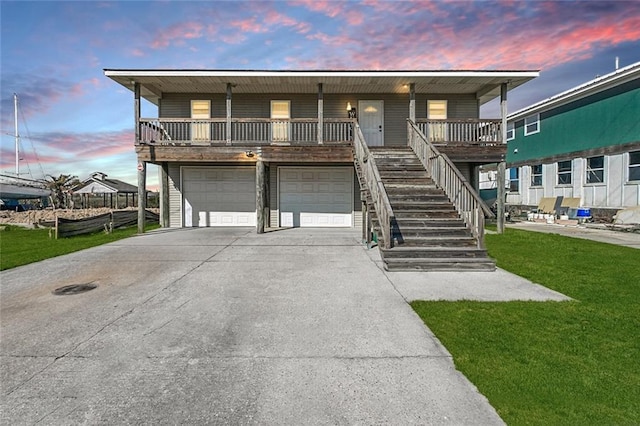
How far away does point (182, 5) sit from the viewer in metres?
12.2

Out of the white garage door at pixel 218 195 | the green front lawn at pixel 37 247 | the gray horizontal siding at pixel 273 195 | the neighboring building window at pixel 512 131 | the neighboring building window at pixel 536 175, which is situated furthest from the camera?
the neighboring building window at pixel 512 131

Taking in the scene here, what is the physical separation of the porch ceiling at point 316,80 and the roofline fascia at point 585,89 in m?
6.25

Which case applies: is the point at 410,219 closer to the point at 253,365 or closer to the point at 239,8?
the point at 253,365

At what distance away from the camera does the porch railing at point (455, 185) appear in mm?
6949

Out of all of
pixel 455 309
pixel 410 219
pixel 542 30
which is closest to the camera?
pixel 455 309

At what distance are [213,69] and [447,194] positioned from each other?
9271mm

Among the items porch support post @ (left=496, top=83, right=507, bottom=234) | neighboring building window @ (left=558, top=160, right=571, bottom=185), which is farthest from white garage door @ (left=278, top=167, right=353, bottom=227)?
neighboring building window @ (left=558, top=160, right=571, bottom=185)

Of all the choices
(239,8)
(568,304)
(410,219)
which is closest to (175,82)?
(239,8)

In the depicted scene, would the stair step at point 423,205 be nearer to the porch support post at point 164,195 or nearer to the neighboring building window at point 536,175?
the porch support post at point 164,195

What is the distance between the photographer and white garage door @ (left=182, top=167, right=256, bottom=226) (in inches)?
559

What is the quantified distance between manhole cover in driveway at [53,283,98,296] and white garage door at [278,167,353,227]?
8.95m

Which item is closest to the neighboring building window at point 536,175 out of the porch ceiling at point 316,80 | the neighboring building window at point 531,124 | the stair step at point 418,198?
the neighboring building window at point 531,124

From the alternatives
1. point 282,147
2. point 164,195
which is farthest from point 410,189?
point 164,195

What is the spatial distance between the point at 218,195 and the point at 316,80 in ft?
21.6
